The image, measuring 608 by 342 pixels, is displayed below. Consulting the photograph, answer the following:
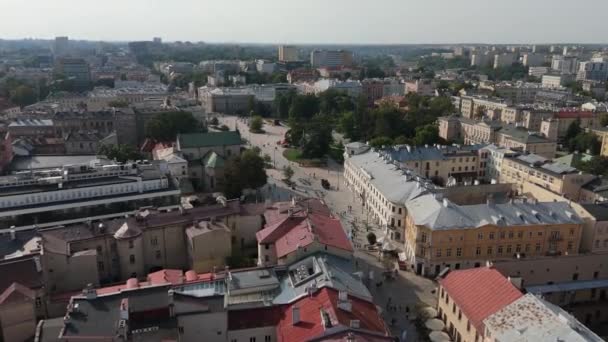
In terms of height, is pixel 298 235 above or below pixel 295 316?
above

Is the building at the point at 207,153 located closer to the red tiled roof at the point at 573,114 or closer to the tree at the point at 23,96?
the red tiled roof at the point at 573,114

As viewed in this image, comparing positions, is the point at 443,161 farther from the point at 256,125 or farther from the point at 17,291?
the point at 17,291

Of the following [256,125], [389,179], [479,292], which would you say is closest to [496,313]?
[479,292]

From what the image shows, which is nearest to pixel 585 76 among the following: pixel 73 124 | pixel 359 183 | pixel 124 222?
pixel 359 183

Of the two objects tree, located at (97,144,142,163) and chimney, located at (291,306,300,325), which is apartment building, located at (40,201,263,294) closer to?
chimney, located at (291,306,300,325)

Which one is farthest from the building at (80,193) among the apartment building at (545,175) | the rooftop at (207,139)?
the apartment building at (545,175)

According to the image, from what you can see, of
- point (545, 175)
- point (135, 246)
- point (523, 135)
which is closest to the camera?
point (135, 246)

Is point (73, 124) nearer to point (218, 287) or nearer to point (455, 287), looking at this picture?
point (218, 287)
